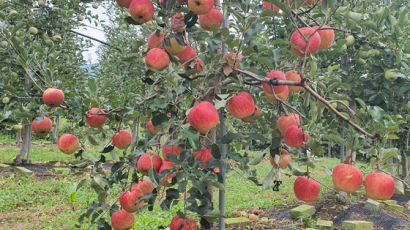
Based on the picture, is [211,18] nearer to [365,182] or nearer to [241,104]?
[241,104]

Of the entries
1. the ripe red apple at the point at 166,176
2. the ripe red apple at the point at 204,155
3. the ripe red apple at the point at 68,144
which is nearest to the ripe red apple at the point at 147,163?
the ripe red apple at the point at 166,176

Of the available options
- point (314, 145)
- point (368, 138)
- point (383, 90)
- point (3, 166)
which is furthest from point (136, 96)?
point (3, 166)

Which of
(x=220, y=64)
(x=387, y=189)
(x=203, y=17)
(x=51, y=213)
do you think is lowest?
(x=51, y=213)

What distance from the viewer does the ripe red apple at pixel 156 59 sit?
1.27 metres

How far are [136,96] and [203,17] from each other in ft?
1.47

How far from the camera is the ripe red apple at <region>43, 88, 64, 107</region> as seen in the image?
1479 mm

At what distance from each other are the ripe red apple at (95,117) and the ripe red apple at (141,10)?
1.53 feet

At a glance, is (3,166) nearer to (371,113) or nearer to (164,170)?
(164,170)

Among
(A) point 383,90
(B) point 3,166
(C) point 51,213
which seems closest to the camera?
(A) point 383,90

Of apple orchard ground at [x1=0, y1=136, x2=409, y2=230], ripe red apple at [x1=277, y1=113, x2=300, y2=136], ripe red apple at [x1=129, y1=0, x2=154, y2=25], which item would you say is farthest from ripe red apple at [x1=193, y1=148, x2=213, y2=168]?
apple orchard ground at [x1=0, y1=136, x2=409, y2=230]

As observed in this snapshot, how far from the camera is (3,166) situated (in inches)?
268

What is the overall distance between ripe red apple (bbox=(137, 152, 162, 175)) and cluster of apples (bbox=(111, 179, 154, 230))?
0.37 feet

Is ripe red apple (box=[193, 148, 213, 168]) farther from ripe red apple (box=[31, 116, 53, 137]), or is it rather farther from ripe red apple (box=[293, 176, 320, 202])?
ripe red apple (box=[31, 116, 53, 137])

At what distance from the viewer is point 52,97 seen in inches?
59.2
